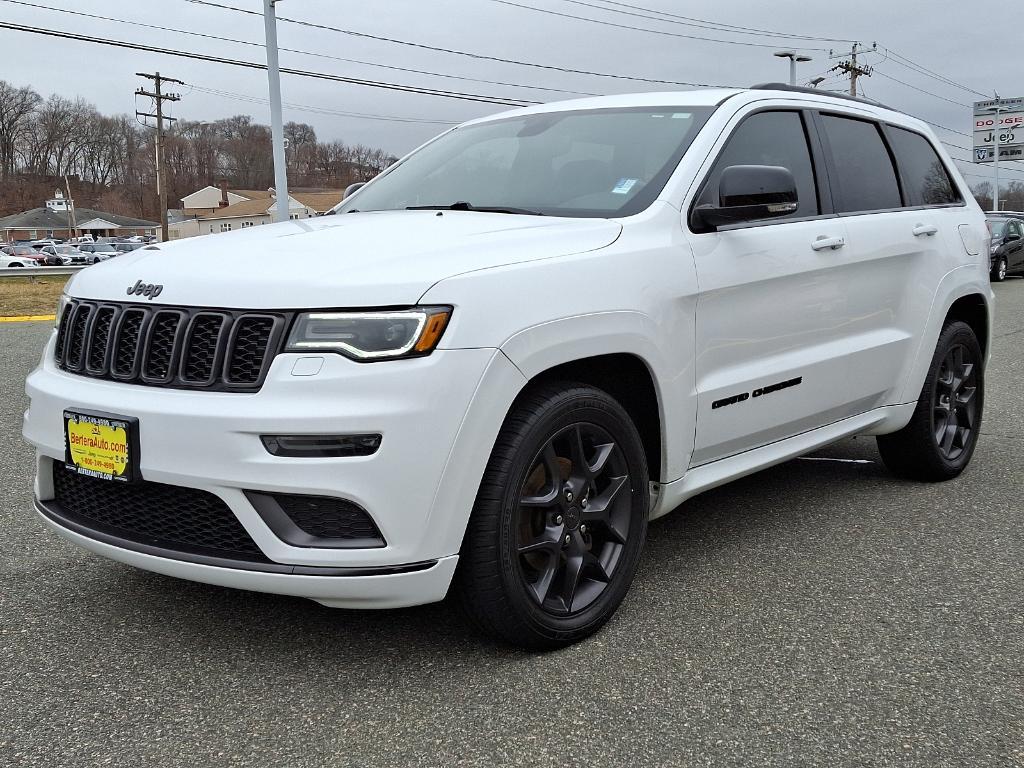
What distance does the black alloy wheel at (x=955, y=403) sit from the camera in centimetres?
498

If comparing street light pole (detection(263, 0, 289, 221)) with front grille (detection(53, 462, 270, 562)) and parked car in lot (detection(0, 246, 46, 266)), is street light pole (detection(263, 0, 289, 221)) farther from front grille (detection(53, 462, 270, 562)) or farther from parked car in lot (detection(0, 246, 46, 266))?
parked car in lot (detection(0, 246, 46, 266))

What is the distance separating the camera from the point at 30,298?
54.9 feet

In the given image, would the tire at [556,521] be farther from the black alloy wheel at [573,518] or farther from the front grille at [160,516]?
the front grille at [160,516]

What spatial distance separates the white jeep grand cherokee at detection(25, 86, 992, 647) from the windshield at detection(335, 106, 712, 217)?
1 centimetres

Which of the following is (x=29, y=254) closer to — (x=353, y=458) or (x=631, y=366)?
(x=631, y=366)

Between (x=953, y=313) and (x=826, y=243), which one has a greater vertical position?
(x=826, y=243)

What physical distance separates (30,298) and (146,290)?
15.5 metres

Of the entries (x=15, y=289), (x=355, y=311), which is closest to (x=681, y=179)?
(x=355, y=311)

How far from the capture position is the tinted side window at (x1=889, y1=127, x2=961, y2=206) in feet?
15.9

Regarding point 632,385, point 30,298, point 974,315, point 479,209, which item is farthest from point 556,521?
point 30,298

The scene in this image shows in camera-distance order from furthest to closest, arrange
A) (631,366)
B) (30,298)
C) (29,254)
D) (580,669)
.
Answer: (29,254) < (30,298) < (631,366) < (580,669)

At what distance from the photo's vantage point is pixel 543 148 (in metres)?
4.01

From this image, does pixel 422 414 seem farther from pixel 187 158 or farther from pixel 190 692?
pixel 187 158

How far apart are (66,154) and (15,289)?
9824 cm
